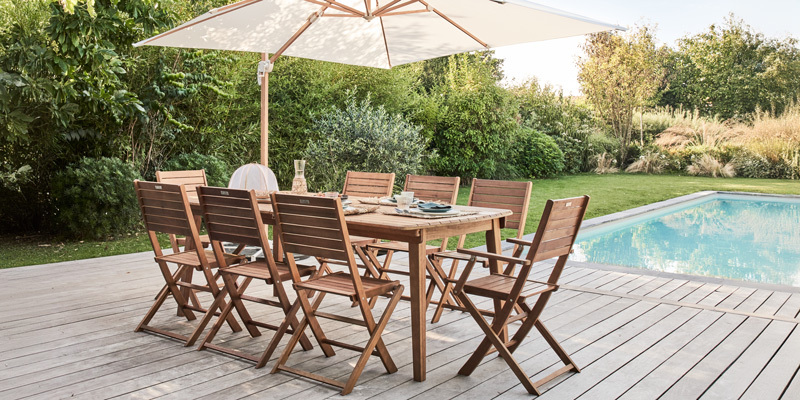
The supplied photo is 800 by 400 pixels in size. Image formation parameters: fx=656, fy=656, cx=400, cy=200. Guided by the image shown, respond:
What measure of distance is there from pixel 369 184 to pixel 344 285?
2.15 metres

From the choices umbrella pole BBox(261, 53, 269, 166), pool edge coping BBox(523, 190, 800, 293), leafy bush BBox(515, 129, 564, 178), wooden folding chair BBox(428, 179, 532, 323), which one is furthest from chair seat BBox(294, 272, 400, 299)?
leafy bush BBox(515, 129, 564, 178)

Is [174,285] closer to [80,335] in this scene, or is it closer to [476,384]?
[80,335]

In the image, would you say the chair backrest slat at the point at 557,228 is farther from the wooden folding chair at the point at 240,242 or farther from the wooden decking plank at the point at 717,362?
the wooden folding chair at the point at 240,242

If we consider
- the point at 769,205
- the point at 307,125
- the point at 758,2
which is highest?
the point at 758,2

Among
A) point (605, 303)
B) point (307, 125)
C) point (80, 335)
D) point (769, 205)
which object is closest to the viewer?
point (80, 335)

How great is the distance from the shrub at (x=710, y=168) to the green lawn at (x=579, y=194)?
2.26 ft

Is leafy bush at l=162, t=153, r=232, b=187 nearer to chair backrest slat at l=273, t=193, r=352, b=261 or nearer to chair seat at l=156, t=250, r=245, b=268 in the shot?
chair seat at l=156, t=250, r=245, b=268

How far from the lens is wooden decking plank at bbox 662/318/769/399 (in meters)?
3.16

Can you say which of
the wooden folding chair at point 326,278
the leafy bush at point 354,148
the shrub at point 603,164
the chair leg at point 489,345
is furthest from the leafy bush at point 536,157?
the wooden folding chair at point 326,278

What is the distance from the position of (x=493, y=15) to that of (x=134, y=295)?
10.8 ft

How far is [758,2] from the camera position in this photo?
25.4 m

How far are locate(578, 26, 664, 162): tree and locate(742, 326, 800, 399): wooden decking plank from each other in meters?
16.7

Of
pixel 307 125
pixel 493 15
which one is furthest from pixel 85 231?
pixel 493 15

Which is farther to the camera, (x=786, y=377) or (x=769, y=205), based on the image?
(x=769, y=205)
